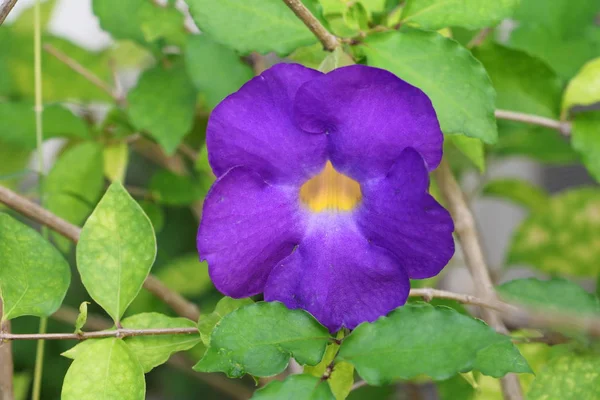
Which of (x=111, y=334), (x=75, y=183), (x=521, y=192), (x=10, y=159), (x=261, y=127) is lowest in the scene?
(x=521, y=192)

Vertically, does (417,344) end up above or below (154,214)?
above

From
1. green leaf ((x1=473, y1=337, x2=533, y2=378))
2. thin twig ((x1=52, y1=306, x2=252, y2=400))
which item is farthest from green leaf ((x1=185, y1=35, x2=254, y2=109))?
thin twig ((x1=52, y1=306, x2=252, y2=400))

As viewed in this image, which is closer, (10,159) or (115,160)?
(115,160)

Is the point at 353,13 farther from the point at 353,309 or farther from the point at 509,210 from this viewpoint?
the point at 509,210

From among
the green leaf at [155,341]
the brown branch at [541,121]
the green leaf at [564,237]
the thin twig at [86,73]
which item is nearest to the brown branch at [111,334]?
the green leaf at [155,341]

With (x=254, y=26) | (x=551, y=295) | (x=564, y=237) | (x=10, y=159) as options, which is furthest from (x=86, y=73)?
(x=564, y=237)

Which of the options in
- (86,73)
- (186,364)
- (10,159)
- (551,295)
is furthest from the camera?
(186,364)

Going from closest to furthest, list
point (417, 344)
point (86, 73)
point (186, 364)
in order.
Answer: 1. point (417, 344)
2. point (86, 73)
3. point (186, 364)

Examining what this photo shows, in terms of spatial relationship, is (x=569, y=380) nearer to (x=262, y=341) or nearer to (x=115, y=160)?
(x=262, y=341)

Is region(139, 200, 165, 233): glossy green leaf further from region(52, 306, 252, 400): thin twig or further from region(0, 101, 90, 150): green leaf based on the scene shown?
region(52, 306, 252, 400): thin twig
